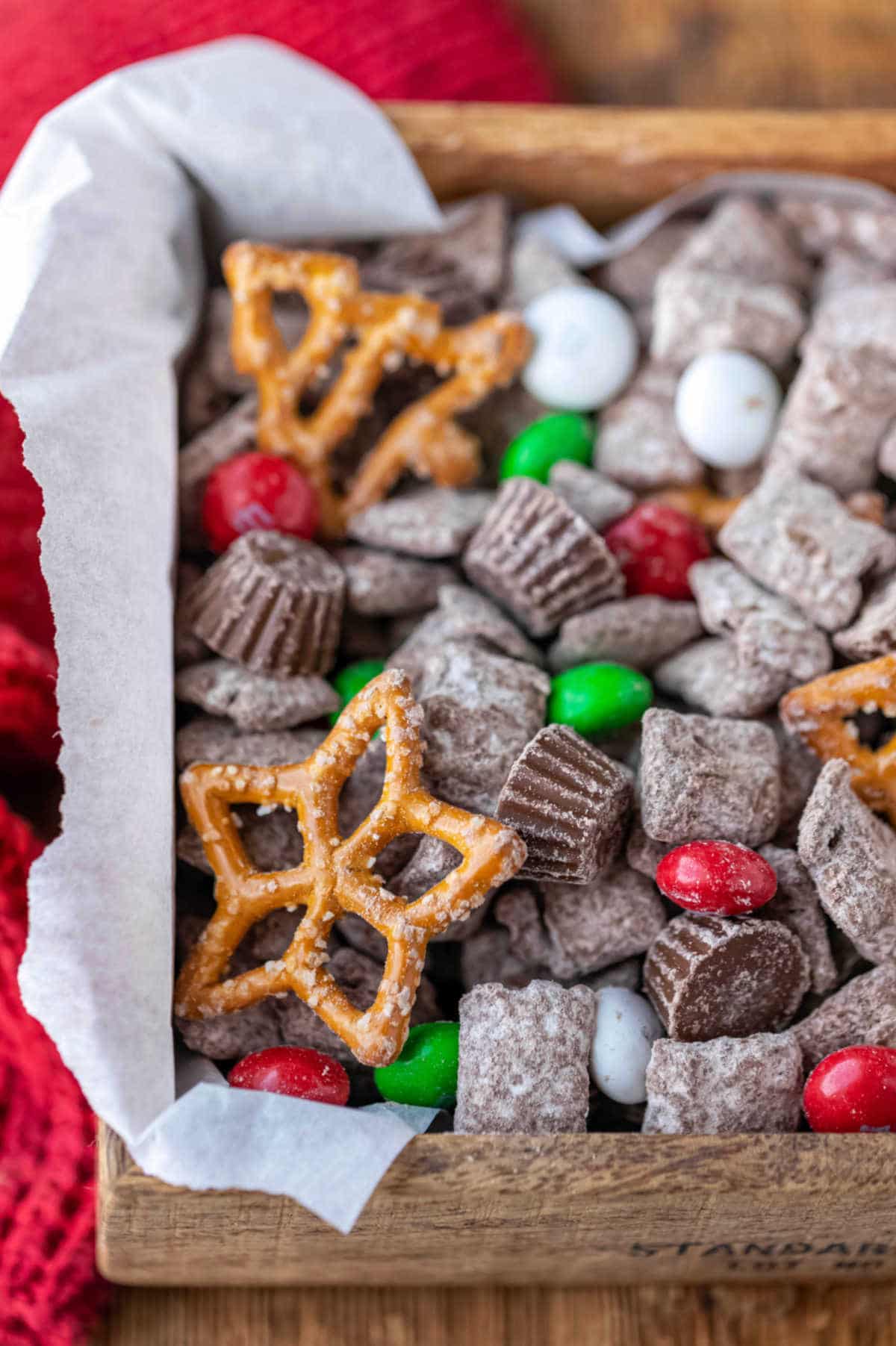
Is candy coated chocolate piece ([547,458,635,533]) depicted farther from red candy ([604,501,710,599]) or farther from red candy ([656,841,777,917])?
red candy ([656,841,777,917])

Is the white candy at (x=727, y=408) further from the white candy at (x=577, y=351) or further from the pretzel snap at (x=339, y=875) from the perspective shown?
the pretzel snap at (x=339, y=875)

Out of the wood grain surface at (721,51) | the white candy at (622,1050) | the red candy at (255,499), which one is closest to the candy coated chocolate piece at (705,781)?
the white candy at (622,1050)

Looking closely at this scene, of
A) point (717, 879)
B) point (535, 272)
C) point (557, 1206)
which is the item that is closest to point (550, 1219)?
point (557, 1206)

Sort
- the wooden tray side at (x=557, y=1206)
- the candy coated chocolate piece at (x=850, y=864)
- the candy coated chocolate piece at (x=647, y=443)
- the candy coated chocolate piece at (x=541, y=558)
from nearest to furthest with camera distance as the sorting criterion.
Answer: the wooden tray side at (x=557, y=1206)
the candy coated chocolate piece at (x=850, y=864)
the candy coated chocolate piece at (x=541, y=558)
the candy coated chocolate piece at (x=647, y=443)

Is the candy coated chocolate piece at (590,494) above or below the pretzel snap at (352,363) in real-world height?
below

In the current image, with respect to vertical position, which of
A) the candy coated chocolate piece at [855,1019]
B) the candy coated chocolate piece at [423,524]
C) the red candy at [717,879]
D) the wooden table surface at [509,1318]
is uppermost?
the candy coated chocolate piece at [423,524]

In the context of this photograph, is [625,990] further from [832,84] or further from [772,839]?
[832,84]
